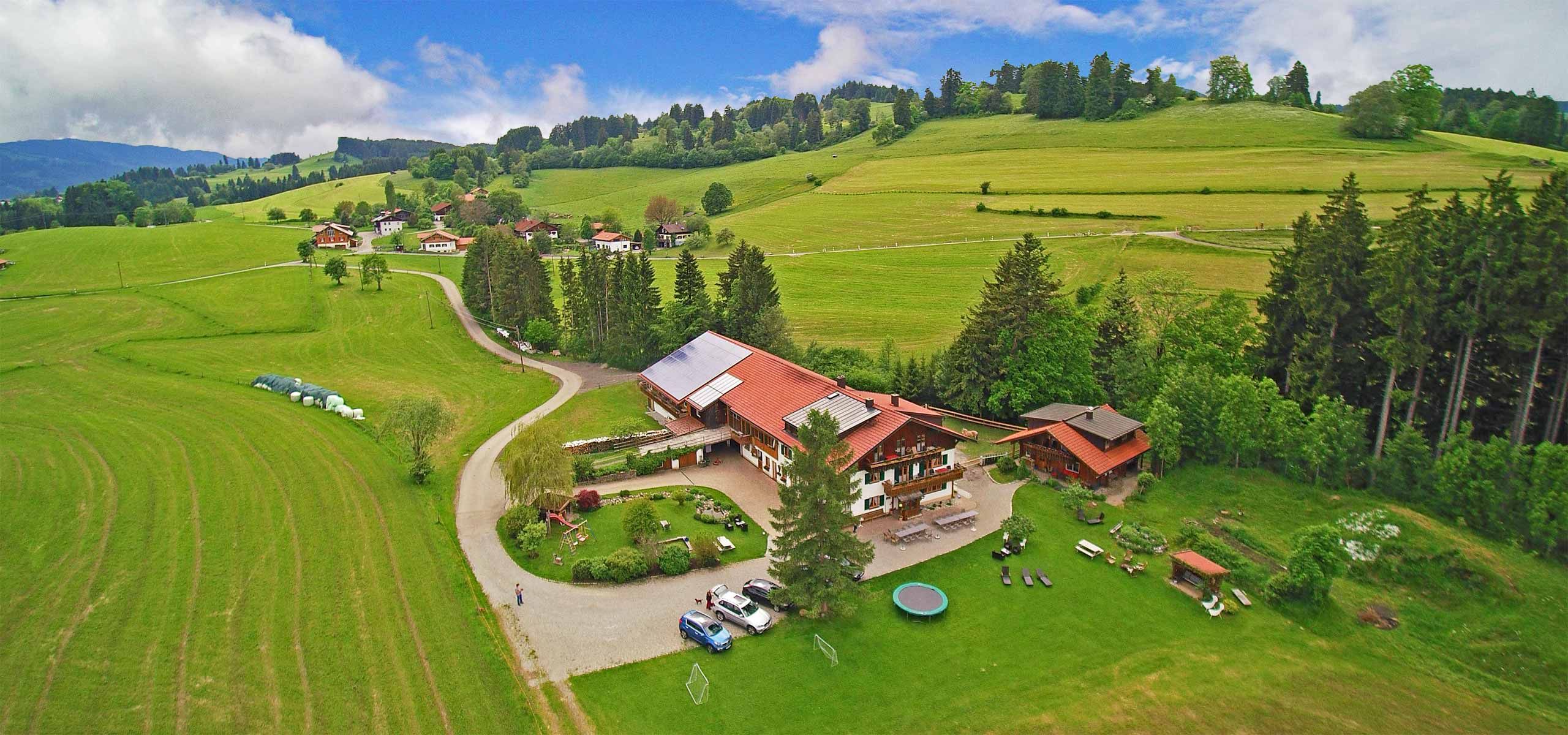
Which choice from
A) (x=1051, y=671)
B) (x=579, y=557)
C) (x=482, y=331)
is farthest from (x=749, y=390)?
(x=482, y=331)

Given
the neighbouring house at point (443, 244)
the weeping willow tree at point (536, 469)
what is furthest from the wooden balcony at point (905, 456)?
the neighbouring house at point (443, 244)

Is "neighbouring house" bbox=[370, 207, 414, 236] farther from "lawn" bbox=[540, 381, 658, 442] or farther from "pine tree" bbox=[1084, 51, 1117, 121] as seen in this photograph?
"pine tree" bbox=[1084, 51, 1117, 121]

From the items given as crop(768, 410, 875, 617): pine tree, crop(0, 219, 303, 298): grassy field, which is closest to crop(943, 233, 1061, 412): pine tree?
crop(768, 410, 875, 617): pine tree

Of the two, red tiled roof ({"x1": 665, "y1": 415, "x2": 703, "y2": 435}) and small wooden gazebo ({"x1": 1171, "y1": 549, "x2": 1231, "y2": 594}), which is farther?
red tiled roof ({"x1": 665, "y1": 415, "x2": 703, "y2": 435})

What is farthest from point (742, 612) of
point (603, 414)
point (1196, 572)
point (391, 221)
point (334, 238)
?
point (391, 221)

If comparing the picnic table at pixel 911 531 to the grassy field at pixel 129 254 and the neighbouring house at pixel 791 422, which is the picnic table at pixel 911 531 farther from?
the grassy field at pixel 129 254
